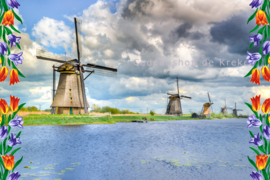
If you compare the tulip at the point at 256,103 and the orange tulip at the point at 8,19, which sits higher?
the orange tulip at the point at 8,19

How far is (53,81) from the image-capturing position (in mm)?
40656

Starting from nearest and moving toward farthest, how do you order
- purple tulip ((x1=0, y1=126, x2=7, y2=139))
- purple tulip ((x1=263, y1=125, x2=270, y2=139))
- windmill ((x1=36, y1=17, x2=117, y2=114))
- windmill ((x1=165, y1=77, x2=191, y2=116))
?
purple tulip ((x1=263, y1=125, x2=270, y2=139)) → purple tulip ((x1=0, y1=126, x2=7, y2=139)) → windmill ((x1=36, y1=17, x2=117, y2=114)) → windmill ((x1=165, y1=77, x2=191, y2=116))

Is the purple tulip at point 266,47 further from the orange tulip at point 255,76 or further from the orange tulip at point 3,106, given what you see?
the orange tulip at point 3,106

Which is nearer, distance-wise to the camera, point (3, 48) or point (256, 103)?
point (256, 103)

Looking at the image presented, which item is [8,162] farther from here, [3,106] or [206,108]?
[206,108]

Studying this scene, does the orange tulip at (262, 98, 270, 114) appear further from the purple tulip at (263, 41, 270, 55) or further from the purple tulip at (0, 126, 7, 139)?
the purple tulip at (0, 126, 7, 139)

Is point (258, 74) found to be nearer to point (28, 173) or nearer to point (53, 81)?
point (28, 173)

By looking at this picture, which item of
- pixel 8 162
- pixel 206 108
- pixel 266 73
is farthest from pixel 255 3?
pixel 206 108

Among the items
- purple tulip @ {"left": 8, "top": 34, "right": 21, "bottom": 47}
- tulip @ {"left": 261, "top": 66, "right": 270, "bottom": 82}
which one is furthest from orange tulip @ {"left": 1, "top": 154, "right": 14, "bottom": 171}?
tulip @ {"left": 261, "top": 66, "right": 270, "bottom": 82}

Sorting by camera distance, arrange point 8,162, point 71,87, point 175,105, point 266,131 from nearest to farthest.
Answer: point 266,131 → point 8,162 → point 71,87 → point 175,105

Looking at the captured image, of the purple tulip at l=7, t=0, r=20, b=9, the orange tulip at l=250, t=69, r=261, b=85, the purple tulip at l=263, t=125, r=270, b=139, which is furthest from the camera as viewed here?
the purple tulip at l=7, t=0, r=20, b=9

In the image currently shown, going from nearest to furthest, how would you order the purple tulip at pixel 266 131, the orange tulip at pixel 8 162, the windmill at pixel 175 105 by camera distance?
the purple tulip at pixel 266 131
the orange tulip at pixel 8 162
the windmill at pixel 175 105

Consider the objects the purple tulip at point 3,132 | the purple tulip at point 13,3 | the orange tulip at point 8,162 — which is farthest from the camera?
the purple tulip at point 13,3

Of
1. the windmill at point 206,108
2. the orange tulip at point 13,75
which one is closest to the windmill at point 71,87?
the orange tulip at point 13,75
